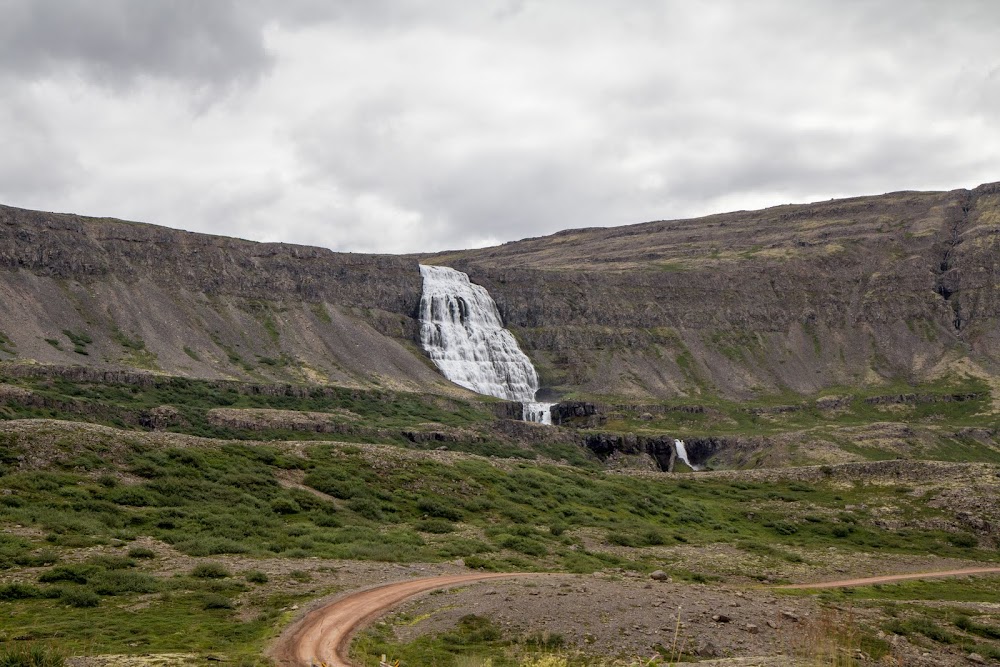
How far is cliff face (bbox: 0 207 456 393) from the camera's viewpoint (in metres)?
110

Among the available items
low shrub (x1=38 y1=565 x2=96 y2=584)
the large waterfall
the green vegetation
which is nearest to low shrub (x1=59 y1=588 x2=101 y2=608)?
low shrub (x1=38 y1=565 x2=96 y2=584)

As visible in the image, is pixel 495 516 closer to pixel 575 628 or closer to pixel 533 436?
pixel 575 628

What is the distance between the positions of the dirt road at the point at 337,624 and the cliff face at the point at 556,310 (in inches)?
3331

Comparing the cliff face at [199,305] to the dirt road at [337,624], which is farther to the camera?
the cliff face at [199,305]

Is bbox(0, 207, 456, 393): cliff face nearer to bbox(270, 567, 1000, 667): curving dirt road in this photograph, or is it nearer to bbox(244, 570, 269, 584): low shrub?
bbox(244, 570, 269, 584): low shrub

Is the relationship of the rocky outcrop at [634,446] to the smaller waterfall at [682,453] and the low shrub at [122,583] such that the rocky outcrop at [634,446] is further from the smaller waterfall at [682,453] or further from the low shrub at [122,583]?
the low shrub at [122,583]

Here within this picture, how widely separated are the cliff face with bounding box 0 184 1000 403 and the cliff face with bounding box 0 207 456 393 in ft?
1.05

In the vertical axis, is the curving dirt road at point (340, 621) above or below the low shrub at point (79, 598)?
below

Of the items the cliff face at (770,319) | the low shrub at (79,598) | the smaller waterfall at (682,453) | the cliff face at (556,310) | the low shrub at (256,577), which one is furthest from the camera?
the cliff face at (770,319)

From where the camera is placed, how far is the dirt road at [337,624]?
17.6 m

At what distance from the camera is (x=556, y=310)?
161 metres

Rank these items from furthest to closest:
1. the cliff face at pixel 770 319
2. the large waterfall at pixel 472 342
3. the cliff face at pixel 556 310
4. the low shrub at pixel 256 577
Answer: the cliff face at pixel 770 319 < the large waterfall at pixel 472 342 < the cliff face at pixel 556 310 < the low shrub at pixel 256 577

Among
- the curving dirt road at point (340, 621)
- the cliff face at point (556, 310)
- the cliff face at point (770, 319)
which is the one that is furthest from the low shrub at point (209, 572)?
the cliff face at point (770, 319)

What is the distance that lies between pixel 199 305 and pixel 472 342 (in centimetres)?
4974
